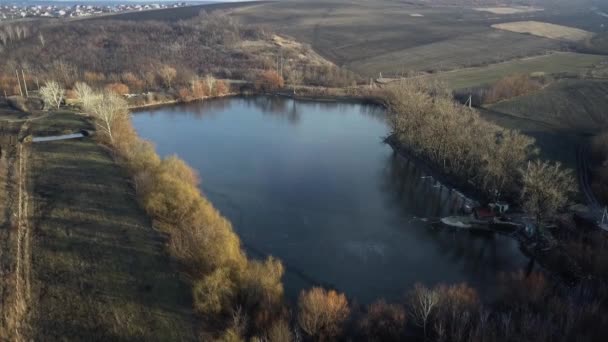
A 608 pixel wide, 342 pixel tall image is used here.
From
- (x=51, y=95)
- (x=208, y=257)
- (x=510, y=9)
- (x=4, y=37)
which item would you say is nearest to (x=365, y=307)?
(x=208, y=257)

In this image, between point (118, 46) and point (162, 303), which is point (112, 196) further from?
point (118, 46)

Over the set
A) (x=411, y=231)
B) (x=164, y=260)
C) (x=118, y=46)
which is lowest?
(x=411, y=231)

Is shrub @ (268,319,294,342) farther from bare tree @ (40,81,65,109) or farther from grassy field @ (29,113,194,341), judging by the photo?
bare tree @ (40,81,65,109)

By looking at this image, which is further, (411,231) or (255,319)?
(411,231)

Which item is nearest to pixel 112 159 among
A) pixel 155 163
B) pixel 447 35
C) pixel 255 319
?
pixel 155 163

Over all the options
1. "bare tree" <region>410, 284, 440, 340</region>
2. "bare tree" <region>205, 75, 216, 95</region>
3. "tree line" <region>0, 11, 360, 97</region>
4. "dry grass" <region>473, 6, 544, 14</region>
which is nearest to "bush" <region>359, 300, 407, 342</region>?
"bare tree" <region>410, 284, 440, 340</region>

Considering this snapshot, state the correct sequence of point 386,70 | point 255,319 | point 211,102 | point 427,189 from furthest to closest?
point 386,70
point 211,102
point 427,189
point 255,319

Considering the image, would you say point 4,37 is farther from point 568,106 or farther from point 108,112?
point 568,106

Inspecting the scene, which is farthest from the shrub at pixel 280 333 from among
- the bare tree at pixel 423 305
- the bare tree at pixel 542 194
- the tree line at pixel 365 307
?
the bare tree at pixel 542 194

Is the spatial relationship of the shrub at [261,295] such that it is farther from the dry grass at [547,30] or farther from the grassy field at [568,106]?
the dry grass at [547,30]
